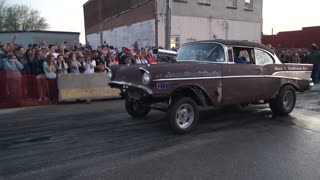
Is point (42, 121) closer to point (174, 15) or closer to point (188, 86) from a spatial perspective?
point (188, 86)

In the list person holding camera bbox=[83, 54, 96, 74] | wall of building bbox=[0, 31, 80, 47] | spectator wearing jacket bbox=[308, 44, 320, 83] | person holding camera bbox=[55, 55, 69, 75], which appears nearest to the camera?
person holding camera bbox=[55, 55, 69, 75]

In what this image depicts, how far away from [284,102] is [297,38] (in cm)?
2577

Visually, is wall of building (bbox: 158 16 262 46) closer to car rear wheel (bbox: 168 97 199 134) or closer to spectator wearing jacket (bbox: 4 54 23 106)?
spectator wearing jacket (bbox: 4 54 23 106)

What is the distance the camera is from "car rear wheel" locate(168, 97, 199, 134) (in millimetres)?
7312

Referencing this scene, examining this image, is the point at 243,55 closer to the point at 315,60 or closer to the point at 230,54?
the point at 230,54

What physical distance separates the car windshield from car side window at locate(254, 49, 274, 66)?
1.22 metres

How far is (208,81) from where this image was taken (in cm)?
768

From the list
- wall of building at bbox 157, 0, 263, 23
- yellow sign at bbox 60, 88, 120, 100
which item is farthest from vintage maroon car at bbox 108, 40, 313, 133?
wall of building at bbox 157, 0, 263, 23

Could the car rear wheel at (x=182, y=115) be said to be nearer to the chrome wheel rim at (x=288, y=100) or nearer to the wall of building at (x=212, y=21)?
the chrome wheel rim at (x=288, y=100)

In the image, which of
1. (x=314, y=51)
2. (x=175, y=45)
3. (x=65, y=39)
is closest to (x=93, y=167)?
(x=314, y=51)

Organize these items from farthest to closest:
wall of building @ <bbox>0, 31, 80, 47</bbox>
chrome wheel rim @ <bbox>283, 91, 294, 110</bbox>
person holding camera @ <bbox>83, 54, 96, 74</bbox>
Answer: wall of building @ <bbox>0, 31, 80, 47</bbox> < person holding camera @ <bbox>83, 54, 96, 74</bbox> < chrome wheel rim @ <bbox>283, 91, 294, 110</bbox>

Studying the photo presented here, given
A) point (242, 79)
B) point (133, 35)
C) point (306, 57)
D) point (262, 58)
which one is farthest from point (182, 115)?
point (133, 35)

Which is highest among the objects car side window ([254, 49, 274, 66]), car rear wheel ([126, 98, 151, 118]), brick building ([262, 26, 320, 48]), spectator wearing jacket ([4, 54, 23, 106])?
brick building ([262, 26, 320, 48])

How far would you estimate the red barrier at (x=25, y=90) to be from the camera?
1138 centimetres
